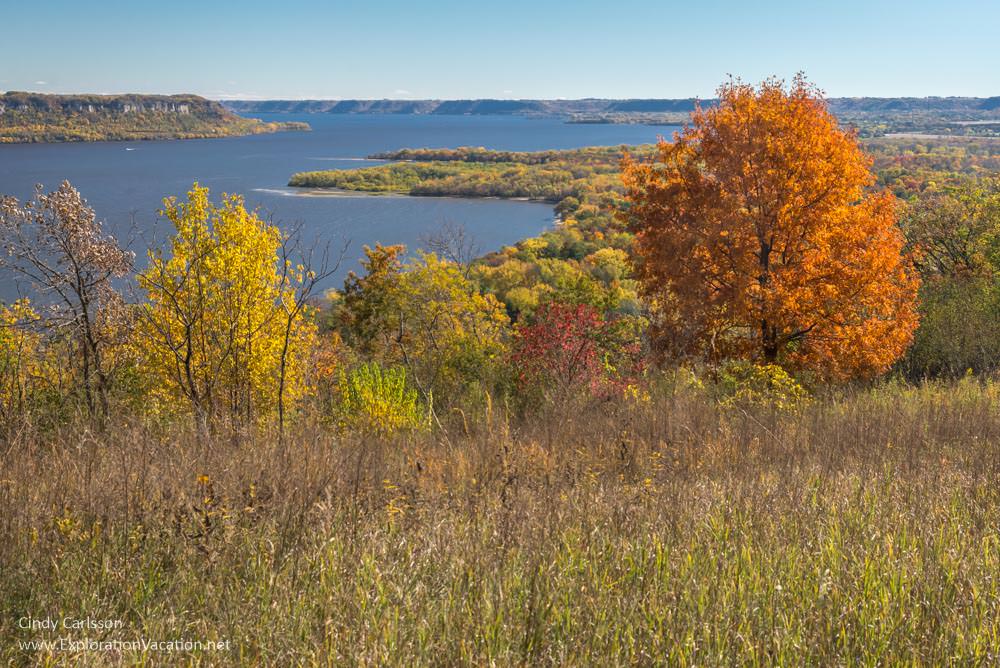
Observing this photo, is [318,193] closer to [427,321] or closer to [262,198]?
[262,198]

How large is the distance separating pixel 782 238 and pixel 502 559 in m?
13.3

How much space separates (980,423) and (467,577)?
551 cm

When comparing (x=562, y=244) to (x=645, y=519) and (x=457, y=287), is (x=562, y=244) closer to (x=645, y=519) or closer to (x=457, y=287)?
(x=457, y=287)

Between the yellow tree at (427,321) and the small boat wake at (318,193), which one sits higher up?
the small boat wake at (318,193)

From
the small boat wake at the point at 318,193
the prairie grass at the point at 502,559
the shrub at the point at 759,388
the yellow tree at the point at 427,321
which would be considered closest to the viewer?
the prairie grass at the point at 502,559

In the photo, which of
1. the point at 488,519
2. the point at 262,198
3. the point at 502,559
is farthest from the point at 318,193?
the point at 502,559

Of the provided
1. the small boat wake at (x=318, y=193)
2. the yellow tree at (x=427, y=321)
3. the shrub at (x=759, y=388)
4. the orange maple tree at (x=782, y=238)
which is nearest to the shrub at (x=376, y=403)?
the shrub at (x=759, y=388)

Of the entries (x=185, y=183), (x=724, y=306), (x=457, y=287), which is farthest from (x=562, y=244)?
(x=185, y=183)

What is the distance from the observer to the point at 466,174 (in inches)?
4946

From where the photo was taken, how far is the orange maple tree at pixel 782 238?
13.5 metres

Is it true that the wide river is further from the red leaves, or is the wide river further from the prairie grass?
the prairie grass

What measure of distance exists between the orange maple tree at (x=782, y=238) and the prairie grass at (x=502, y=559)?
32.4 ft

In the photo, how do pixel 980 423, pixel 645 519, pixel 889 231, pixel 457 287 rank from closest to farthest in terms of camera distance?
1. pixel 645 519
2. pixel 980 423
3. pixel 889 231
4. pixel 457 287

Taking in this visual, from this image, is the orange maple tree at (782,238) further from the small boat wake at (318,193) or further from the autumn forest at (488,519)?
the small boat wake at (318,193)
